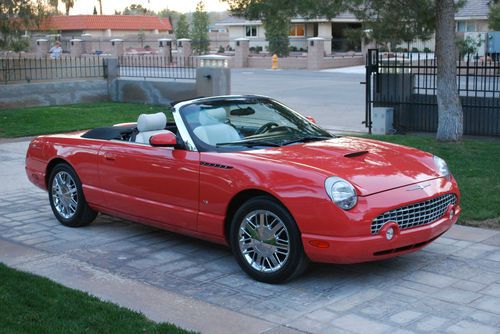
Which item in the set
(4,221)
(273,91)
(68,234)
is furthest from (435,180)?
(273,91)

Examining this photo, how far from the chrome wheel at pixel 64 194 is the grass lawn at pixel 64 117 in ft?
27.7

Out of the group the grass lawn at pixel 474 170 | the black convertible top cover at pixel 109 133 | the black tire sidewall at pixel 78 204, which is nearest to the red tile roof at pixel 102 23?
the grass lawn at pixel 474 170

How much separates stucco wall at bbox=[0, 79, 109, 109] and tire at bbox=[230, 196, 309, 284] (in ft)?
51.9

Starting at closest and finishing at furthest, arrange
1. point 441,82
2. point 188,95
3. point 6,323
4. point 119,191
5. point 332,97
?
point 6,323
point 119,191
point 441,82
point 188,95
point 332,97

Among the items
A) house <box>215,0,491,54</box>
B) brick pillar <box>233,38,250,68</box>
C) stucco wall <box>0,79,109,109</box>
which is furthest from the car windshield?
brick pillar <box>233,38,250,68</box>

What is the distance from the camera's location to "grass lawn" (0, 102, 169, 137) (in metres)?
16.5

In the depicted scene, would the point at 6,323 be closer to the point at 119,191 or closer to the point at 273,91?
the point at 119,191

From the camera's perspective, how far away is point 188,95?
66.3 feet

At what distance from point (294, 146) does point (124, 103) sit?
16335 millimetres

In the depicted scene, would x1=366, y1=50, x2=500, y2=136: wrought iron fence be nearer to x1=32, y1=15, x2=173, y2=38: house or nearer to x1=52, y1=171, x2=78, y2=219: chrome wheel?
x1=52, y1=171, x2=78, y2=219: chrome wheel

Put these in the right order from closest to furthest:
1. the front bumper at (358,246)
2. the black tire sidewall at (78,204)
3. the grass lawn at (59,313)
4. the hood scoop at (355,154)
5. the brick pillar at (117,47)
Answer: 1. the grass lawn at (59,313)
2. the front bumper at (358,246)
3. the hood scoop at (355,154)
4. the black tire sidewall at (78,204)
5. the brick pillar at (117,47)

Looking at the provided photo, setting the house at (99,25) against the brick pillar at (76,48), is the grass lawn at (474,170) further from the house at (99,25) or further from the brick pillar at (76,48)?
the house at (99,25)

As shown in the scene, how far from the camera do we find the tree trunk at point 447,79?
39.8 ft

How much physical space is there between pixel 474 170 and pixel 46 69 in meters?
15.1
